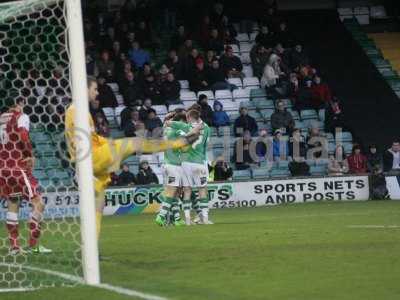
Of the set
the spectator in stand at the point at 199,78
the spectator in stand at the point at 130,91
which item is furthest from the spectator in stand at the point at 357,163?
the spectator in stand at the point at 130,91

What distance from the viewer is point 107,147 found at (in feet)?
34.8

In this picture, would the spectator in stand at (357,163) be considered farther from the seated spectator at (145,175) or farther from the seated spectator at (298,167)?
the seated spectator at (145,175)

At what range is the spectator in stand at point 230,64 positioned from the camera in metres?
28.7

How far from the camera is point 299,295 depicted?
27.7 feet

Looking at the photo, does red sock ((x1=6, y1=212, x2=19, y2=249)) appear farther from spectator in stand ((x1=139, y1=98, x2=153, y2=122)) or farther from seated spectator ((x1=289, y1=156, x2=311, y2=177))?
seated spectator ((x1=289, y1=156, x2=311, y2=177))

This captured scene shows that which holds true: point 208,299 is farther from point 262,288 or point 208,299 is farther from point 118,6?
point 118,6

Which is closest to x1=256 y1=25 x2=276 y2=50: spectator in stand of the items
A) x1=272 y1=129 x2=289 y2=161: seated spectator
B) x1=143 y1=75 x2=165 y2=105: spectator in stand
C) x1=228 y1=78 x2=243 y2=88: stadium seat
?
x1=228 y1=78 x2=243 y2=88: stadium seat

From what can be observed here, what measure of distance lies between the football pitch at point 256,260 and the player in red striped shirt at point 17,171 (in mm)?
1026

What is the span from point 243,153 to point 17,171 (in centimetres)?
1395

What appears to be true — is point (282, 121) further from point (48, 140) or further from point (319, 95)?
point (48, 140)

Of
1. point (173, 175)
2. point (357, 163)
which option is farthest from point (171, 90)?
point (173, 175)

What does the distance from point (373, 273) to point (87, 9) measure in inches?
836

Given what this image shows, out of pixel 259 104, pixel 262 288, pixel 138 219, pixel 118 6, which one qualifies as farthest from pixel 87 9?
pixel 262 288

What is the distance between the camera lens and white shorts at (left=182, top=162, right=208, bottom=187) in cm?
1923
